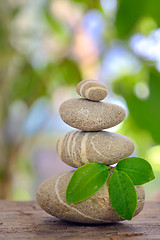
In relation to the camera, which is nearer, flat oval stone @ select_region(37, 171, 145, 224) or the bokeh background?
flat oval stone @ select_region(37, 171, 145, 224)

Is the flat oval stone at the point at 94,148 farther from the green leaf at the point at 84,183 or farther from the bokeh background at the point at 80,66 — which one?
the bokeh background at the point at 80,66

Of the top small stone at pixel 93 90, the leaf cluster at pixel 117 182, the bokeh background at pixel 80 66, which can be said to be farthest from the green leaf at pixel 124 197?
the bokeh background at pixel 80 66

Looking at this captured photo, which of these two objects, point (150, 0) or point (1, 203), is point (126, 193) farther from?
point (150, 0)

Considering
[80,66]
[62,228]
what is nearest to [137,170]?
[62,228]

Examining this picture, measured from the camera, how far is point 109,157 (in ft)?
1.85

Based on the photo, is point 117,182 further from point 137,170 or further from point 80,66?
point 80,66

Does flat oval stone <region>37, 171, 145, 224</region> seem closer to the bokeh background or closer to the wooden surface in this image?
the wooden surface

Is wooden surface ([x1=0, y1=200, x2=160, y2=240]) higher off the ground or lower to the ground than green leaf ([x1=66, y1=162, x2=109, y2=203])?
lower

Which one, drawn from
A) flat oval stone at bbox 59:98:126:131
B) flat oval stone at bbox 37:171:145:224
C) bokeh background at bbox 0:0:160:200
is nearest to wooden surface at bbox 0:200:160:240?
flat oval stone at bbox 37:171:145:224

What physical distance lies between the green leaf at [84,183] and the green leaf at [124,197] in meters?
0.02

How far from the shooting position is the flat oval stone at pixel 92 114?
57 centimetres

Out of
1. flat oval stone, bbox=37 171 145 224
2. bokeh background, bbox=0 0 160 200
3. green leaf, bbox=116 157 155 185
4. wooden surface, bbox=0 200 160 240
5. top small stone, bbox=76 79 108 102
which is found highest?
bokeh background, bbox=0 0 160 200

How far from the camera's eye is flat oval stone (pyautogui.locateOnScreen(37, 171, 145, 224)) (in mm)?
544

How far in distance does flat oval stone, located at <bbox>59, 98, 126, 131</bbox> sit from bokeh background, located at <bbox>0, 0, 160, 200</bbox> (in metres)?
0.46
